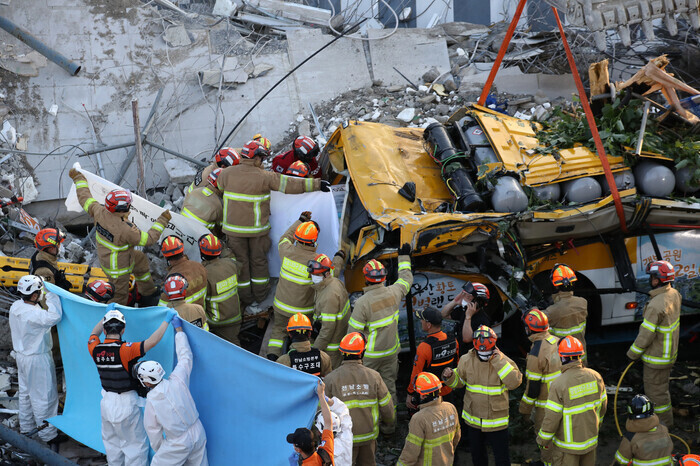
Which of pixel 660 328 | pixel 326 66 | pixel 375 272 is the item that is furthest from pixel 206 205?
pixel 660 328

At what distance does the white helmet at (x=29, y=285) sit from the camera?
657cm

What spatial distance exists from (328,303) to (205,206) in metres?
2.11

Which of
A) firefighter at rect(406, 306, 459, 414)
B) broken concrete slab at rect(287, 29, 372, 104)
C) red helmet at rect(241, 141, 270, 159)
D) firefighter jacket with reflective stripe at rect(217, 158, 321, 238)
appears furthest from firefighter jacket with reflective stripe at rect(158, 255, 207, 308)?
broken concrete slab at rect(287, 29, 372, 104)

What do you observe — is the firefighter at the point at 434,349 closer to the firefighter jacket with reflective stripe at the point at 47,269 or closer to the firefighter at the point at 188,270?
the firefighter at the point at 188,270

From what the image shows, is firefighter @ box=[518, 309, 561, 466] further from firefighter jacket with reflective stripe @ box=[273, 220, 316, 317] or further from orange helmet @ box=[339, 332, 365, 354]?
firefighter jacket with reflective stripe @ box=[273, 220, 316, 317]

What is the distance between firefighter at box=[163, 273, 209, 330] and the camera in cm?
637

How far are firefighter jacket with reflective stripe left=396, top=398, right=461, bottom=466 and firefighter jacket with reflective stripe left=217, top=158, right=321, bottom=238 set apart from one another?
3246 millimetres

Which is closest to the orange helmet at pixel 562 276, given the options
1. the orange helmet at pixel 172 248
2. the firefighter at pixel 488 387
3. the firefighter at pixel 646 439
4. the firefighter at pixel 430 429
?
the firefighter at pixel 488 387

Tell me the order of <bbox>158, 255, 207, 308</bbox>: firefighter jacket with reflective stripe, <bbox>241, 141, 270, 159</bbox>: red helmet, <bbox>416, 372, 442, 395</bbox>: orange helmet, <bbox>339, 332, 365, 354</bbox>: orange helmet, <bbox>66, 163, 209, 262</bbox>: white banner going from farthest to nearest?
1. <bbox>66, 163, 209, 262</bbox>: white banner
2. <bbox>241, 141, 270, 159</bbox>: red helmet
3. <bbox>158, 255, 207, 308</bbox>: firefighter jacket with reflective stripe
4. <bbox>339, 332, 365, 354</bbox>: orange helmet
5. <bbox>416, 372, 442, 395</bbox>: orange helmet

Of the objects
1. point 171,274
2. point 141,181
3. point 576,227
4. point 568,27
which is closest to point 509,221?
point 576,227

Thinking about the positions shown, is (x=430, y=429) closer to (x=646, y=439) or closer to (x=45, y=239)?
(x=646, y=439)

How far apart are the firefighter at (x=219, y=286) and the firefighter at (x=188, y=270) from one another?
→ 0.26 metres

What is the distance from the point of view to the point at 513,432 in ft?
22.8

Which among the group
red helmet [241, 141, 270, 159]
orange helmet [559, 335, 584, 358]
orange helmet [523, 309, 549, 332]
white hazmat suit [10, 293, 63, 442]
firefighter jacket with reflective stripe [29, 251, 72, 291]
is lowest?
white hazmat suit [10, 293, 63, 442]
